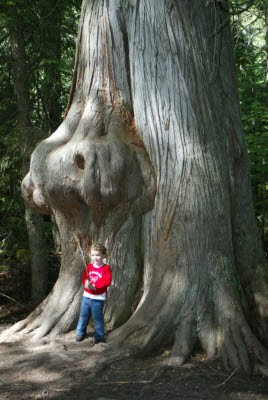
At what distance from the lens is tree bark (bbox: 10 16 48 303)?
9.53 metres

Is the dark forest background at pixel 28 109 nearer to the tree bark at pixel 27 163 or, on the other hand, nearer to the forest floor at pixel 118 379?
the tree bark at pixel 27 163

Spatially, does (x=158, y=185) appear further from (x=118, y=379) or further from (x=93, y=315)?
(x=118, y=379)

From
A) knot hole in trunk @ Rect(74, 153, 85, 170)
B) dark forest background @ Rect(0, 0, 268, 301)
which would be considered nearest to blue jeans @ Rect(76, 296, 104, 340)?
knot hole in trunk @ Rect(74, 153, 85, 170)

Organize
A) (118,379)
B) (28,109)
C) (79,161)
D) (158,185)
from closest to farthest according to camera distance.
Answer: (118,379) < (158,185) < (79,161) < (28,109)

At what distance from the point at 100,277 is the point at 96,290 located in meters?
0.17

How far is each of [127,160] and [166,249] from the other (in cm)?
125

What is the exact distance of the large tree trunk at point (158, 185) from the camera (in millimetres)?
5199

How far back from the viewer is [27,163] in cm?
941

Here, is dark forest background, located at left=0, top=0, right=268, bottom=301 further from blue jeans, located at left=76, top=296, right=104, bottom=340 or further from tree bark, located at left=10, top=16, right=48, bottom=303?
blue jeans, located at left=76, top=296, right=104, bottom=340

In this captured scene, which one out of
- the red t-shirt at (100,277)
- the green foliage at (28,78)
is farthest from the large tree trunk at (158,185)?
the green foliage at (28,78)

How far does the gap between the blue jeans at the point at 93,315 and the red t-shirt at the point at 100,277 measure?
144 millimetres

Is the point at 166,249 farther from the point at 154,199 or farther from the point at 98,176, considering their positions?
the point at 98,176

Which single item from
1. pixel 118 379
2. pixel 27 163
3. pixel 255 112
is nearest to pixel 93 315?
pixel 118 379

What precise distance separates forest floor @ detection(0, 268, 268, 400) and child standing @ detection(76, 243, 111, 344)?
0.30m
